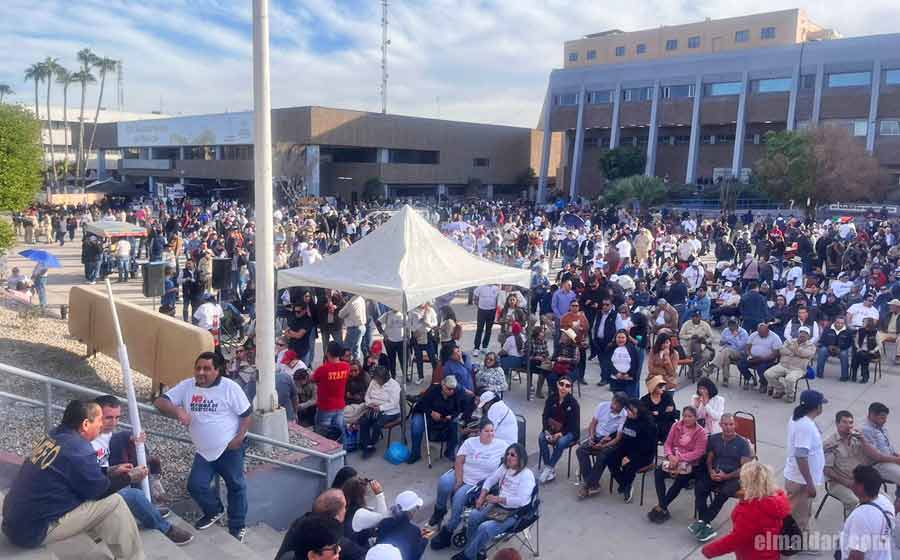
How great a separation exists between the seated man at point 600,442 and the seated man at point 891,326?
7.61 m

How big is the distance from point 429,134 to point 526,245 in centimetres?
3727

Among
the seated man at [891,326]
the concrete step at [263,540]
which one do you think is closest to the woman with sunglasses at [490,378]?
the concrete step at [263,540]

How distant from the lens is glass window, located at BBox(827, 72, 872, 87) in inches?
1912

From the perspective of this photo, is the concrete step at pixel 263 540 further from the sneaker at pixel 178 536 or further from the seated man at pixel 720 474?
the seated man at pixel 720 474

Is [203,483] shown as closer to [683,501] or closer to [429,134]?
[683,501]

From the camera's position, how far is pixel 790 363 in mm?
10867

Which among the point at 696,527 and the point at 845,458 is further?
the point at 696,527

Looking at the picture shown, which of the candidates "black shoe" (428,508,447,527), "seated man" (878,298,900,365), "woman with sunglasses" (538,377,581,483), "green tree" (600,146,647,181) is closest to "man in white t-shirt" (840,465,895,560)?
"woman with sunglasses" (538,377,581,483)

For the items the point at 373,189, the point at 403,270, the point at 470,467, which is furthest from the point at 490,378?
the point at 373,189

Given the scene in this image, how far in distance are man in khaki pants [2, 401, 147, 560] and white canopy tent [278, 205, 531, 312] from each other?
5.00 meters

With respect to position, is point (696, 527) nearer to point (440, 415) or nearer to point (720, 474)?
point (720, 474)

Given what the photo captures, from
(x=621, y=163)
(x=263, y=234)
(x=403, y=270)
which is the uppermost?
(x=621, y=163)

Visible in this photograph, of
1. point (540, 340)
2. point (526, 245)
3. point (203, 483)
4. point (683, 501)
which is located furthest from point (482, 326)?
point (526, 245)

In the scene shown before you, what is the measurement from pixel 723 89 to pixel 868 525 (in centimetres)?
5569
